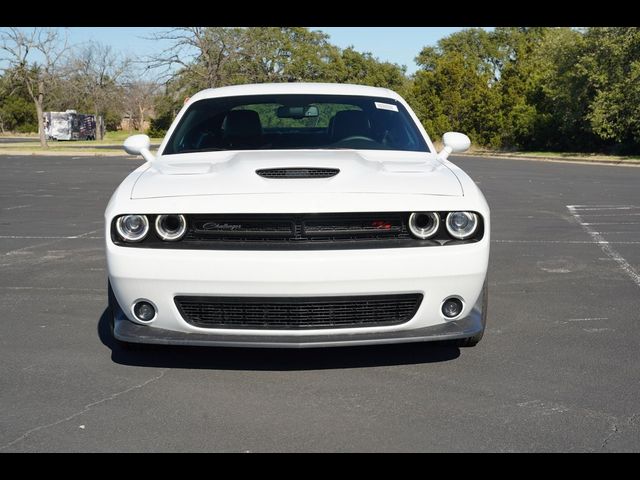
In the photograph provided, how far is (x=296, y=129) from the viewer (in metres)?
6.02

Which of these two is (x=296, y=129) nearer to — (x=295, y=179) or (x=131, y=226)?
(x=295, y=179)

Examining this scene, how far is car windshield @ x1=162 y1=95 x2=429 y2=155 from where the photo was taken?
18.1 ft

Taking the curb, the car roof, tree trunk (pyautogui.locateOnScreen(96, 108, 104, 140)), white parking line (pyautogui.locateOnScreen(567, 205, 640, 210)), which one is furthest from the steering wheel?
tree trunk (pyautogui.locateOnScreen(96, 108, 104, 140))

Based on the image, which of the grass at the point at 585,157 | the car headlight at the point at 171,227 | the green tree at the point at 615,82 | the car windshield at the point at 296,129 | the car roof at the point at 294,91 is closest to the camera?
the car headlight at the point at 171,227

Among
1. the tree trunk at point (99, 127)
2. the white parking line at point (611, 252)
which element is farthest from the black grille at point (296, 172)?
the tree trunk at point (99, 127)

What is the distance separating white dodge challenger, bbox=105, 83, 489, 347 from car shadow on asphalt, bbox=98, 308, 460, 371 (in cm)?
47

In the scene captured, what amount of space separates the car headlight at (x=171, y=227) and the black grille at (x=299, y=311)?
0.31 meters

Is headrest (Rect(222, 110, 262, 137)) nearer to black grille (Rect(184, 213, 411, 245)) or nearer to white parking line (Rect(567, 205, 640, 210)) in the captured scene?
black grille (Rect(184, 213, 411, 245))

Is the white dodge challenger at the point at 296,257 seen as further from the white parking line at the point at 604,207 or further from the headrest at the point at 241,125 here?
the white parking line at the point at 604,207

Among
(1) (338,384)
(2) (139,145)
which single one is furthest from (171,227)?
(2) (139,145)

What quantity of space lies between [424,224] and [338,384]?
0.94m

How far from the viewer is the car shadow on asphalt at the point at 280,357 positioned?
14.9 feet

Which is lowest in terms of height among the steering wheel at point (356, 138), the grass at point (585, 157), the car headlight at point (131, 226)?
the grass at point (585, 157)
